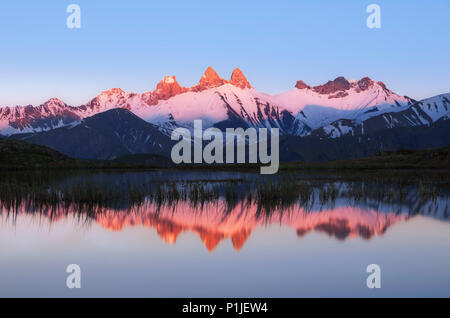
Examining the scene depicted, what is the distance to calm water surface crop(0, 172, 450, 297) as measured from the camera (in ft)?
57.3

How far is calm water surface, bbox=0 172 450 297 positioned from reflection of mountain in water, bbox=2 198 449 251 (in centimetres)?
7

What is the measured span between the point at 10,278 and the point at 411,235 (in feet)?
70.7

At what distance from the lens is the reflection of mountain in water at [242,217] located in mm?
28891

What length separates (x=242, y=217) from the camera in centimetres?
3503

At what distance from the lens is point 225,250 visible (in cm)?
2397

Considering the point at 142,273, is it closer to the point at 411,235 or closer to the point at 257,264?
the point at 257,264

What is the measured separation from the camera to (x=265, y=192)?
4581 centimetres

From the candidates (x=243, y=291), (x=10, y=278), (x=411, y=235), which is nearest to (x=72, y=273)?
(x=10, y=278)

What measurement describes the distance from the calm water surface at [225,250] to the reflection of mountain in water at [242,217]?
0.24 feet

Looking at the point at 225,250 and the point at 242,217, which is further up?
the point at 242,217

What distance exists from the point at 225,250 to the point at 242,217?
36.5 feet

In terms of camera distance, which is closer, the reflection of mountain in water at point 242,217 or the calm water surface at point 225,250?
the calm water surface at point 225,250

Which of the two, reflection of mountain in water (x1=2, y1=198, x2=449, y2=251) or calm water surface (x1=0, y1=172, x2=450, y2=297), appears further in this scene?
reflection of mountain in water (x1=2, y1=198, x2=449, y2=251)

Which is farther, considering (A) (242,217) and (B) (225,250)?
(A) (242,217)
